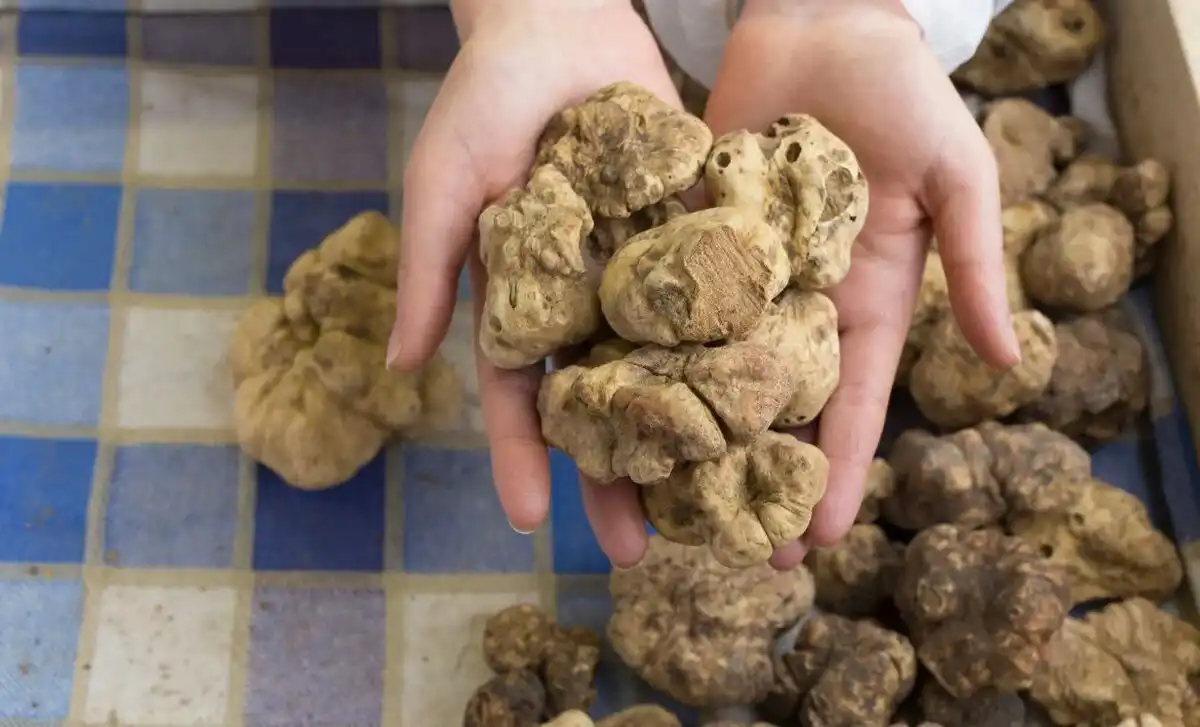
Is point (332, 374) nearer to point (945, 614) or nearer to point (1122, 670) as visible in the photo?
point (945, 614)

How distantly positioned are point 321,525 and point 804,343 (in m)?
0.64

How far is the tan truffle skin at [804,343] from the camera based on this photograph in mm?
909

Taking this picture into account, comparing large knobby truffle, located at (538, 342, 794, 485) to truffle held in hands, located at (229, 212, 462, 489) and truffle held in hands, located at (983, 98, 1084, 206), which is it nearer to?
truffle held in hands, located at (229, 212, 462, 489)

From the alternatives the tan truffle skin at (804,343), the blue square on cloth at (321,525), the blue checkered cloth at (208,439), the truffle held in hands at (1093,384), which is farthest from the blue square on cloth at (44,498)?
the truffle held in hands at (1093,384)

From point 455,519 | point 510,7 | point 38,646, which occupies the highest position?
point 510,7

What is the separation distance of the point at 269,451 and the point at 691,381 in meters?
0.60

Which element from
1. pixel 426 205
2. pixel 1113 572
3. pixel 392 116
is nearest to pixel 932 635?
pixel 1113 572

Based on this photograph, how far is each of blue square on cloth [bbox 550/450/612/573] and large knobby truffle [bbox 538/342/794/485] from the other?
0.43 m

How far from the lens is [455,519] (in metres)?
1.31

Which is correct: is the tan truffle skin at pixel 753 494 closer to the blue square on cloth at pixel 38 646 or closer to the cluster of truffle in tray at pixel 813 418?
the cluster of truffle in tray at pixel 813 418

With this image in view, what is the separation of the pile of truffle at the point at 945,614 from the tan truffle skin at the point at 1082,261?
0.16m

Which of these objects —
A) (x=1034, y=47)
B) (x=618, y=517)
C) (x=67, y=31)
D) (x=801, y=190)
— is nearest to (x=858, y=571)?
(x=618, y=517)

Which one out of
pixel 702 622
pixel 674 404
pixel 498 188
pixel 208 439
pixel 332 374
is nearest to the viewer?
pixel 674 404

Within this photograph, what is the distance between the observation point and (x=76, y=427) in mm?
1332
